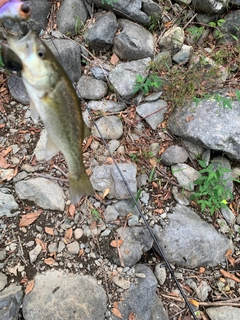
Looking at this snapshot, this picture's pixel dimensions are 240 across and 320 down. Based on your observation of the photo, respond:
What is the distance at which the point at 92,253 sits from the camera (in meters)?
3.43

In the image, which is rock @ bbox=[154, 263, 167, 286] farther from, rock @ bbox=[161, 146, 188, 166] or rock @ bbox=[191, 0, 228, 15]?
rock @ bbox=[191, 0, 228, 15]

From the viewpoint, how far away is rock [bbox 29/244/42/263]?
3.27 metres

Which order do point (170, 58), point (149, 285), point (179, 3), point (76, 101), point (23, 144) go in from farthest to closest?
point (179, 3) → point (170, 58) → point (23, 144) → point (149, 285) → point (76, 101)

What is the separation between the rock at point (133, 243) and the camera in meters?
3.44

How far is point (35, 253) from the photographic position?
10.8 ft

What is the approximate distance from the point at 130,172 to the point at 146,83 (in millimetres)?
1143

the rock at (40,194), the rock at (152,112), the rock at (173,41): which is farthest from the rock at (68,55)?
the rock at (40,194)

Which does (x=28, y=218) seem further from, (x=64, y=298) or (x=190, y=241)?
(x=190, y=241)

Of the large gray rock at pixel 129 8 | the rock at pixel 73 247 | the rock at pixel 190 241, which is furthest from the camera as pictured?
the large gray rock at pixel 129 8

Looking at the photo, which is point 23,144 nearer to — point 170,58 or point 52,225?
point 52,225

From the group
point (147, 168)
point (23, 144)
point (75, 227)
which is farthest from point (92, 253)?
point (23, 144)

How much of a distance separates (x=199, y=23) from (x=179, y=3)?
1.39 ft

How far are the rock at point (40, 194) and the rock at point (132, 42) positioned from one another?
214 cm

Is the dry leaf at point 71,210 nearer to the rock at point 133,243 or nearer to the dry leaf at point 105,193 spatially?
the dry leaf at point 105,193
